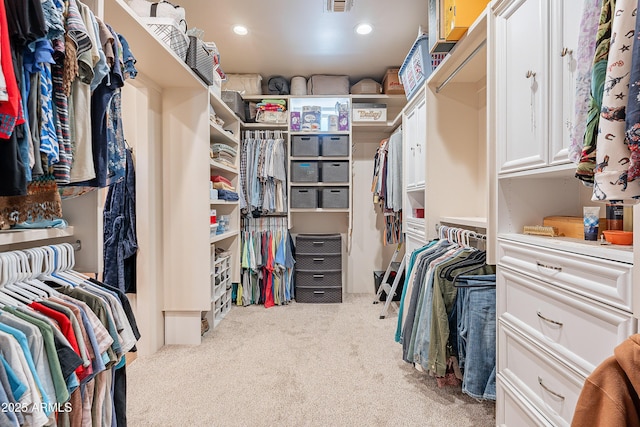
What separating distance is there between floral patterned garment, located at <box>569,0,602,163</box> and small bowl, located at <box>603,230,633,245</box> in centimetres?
29

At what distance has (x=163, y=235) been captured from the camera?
8.25ft

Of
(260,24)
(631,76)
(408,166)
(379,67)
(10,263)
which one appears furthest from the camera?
(379,67)

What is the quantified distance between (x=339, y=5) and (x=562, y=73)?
172cm

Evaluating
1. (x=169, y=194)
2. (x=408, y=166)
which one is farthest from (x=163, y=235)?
(x=408, y=166)

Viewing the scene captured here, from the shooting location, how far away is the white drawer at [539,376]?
1030mm

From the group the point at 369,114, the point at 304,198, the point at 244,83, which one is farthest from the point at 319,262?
the point at 244,83

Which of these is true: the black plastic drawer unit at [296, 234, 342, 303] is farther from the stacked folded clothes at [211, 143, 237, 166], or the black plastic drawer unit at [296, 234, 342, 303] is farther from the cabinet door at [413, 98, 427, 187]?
the cabinet door at [413, 98, 427, 187]

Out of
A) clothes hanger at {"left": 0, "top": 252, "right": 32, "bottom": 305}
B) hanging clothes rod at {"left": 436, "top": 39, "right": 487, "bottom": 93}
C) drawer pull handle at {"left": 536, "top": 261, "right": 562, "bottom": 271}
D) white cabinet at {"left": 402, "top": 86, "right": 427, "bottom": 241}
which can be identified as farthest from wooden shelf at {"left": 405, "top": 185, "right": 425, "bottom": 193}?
clothes hanger at {"left": 0, "top": 252, "right": 32, "bottom": 305}

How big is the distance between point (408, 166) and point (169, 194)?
1979 mm

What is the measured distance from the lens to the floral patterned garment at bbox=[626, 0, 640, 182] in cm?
64

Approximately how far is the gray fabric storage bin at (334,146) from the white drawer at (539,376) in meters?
2.47

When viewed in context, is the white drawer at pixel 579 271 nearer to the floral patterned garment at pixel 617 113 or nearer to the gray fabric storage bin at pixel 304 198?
the floral patterned garment at pixel 617 113

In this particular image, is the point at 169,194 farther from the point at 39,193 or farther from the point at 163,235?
the point at 39,193

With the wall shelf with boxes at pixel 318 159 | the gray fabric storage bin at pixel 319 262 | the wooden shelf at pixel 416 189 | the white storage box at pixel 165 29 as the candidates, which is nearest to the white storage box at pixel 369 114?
the wall shelf with boxes at pixel 318 159
